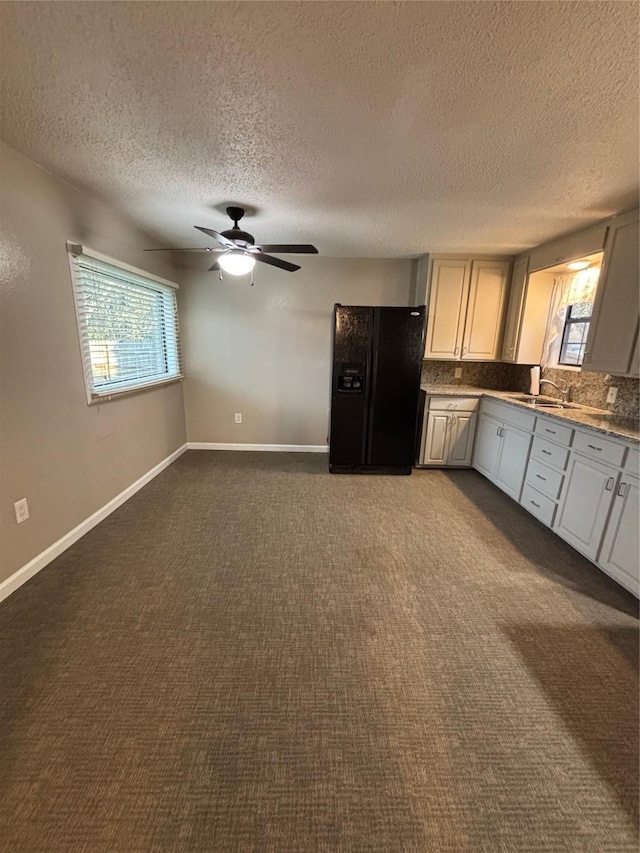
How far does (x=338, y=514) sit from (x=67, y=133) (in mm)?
2848

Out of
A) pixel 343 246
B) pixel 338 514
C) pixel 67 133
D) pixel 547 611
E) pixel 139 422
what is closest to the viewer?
pixel 67 133

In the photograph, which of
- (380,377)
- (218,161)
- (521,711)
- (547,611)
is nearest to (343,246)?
(380,377)

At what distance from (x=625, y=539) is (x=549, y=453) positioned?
0.78 metres

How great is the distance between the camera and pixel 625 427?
7.32ft

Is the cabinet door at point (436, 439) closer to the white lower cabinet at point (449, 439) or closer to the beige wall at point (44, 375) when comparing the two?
the white lower cabinet at point (449, 439)

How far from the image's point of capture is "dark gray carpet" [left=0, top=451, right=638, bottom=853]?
103cm

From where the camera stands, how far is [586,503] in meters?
2.28

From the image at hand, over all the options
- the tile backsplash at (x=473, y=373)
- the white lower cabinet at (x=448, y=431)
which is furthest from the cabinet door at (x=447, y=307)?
the white lower cabinet at (x=448, y=431)

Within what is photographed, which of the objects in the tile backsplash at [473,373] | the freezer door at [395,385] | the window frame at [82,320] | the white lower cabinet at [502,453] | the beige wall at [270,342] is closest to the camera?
the window frame at [82,320]

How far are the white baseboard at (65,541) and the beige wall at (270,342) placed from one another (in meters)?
1.24

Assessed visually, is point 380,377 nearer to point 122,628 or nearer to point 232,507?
point 232,507

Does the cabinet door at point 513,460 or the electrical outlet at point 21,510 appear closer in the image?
the electrical outlet at point 21,510

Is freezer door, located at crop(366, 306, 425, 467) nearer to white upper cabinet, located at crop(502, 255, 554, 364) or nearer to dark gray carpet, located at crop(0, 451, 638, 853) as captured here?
white upper cabinet, located at crop(502, 255, 554, 364)

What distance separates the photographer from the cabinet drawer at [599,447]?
2043 millimetres
